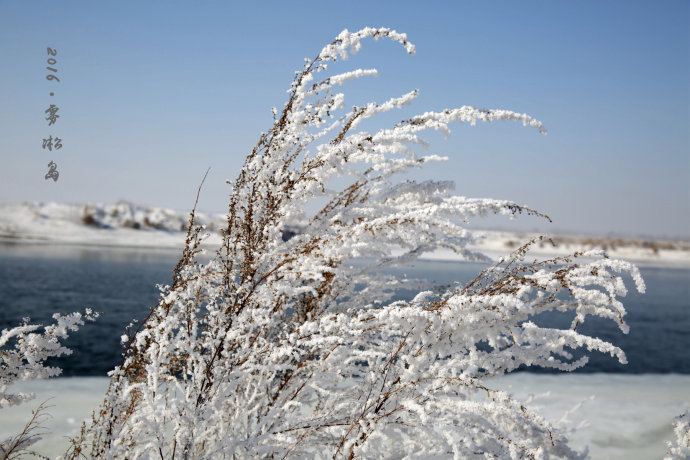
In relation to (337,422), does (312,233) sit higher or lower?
higher

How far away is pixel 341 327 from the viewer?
1.87m

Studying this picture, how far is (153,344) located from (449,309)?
43.3 inches

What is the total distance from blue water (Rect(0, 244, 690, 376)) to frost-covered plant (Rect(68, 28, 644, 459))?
149 inches

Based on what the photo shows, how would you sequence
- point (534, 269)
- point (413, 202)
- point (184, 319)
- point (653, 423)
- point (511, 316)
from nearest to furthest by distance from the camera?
point (511, 316), point (534, 269), point (184, 319), point (413, 202), point (653, 423)

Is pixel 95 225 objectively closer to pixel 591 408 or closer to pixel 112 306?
pixel 112 306

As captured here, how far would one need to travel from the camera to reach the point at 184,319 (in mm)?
2262

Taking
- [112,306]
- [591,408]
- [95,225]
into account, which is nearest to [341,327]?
[591,408]

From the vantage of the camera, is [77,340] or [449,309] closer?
[449,309]

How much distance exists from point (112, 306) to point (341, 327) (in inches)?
519

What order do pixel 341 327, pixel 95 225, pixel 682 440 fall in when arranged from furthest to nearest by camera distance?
pixel 95 225
pixel 682 440
pixel 341 327

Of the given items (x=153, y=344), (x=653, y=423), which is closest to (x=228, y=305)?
(x=153, y=344)

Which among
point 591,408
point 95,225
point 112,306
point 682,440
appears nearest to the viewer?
point 682,440

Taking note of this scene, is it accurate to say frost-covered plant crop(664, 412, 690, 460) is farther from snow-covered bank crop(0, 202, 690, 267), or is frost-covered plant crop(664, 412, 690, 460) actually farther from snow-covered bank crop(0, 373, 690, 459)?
snow-covered bank crop(0, 202, 690, 267)

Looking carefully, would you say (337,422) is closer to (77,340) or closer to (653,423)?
(653,423)
